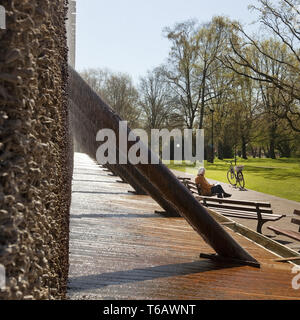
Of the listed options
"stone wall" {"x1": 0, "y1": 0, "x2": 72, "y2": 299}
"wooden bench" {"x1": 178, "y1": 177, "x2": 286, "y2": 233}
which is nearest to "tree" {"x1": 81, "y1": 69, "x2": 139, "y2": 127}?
"wooden bench" {"x1": 178, "y1": 177, "x2": 286, "y2": 233}

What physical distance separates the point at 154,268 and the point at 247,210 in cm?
596

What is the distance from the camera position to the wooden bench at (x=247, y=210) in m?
8.48

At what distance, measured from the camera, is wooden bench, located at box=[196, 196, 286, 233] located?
848 cm

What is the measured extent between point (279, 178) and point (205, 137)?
16597 mm

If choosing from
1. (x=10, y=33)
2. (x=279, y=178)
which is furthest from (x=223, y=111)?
(x=10, y=33)

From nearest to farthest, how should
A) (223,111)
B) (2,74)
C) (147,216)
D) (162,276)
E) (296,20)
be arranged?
(2,74) → (162,276) → (147,216) → (296,20) → (223,111)

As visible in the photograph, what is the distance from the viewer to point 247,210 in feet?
28.5

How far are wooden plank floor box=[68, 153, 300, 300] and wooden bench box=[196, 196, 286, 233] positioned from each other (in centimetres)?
376

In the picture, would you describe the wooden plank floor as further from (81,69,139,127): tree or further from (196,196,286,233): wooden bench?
(81,69,139,127): tree

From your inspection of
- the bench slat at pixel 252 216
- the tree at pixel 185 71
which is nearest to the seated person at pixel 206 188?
the bench slat at pixel 252 216

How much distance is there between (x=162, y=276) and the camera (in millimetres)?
2998

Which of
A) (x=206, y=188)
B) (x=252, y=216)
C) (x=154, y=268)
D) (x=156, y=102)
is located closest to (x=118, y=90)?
(x=156, y=102)

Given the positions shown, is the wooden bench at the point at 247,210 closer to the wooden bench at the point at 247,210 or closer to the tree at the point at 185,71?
the wooden bench at the point at 247,210
